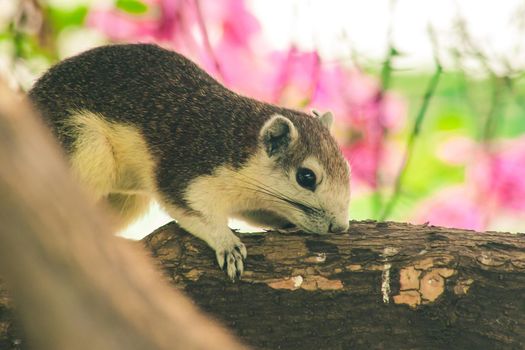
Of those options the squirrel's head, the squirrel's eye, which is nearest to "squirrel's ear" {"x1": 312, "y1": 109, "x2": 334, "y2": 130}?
the squirrel's head

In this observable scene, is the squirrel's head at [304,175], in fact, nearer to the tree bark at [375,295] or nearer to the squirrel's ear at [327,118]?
the squirrel's ear at [327,118]

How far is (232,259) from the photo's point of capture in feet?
14.8

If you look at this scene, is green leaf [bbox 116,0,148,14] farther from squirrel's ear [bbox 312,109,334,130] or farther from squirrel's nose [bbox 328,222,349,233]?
squirrel's nose [bbox 328,222,349,233]

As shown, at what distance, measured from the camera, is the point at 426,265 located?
4.45m

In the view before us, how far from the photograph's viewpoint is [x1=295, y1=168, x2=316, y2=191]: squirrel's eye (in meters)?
5.11

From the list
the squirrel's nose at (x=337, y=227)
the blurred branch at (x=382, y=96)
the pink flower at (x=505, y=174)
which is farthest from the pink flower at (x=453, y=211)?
the squirrel's nose at (x=337, y=227)

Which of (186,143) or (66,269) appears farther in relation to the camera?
(186,143)

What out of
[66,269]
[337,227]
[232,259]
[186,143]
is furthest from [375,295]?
[66,269]

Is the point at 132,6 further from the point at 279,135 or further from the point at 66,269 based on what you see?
the point at 66,269

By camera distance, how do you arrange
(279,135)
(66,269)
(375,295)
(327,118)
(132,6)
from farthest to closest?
(132,6) → (327,118) → (279,135) → (375,295) → (66,269)

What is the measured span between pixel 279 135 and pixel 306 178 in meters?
0.34

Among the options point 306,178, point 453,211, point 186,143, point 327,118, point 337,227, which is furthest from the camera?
point 453,211

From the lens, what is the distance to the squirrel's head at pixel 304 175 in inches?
194

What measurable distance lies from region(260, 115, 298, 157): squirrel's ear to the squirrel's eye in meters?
0.20
